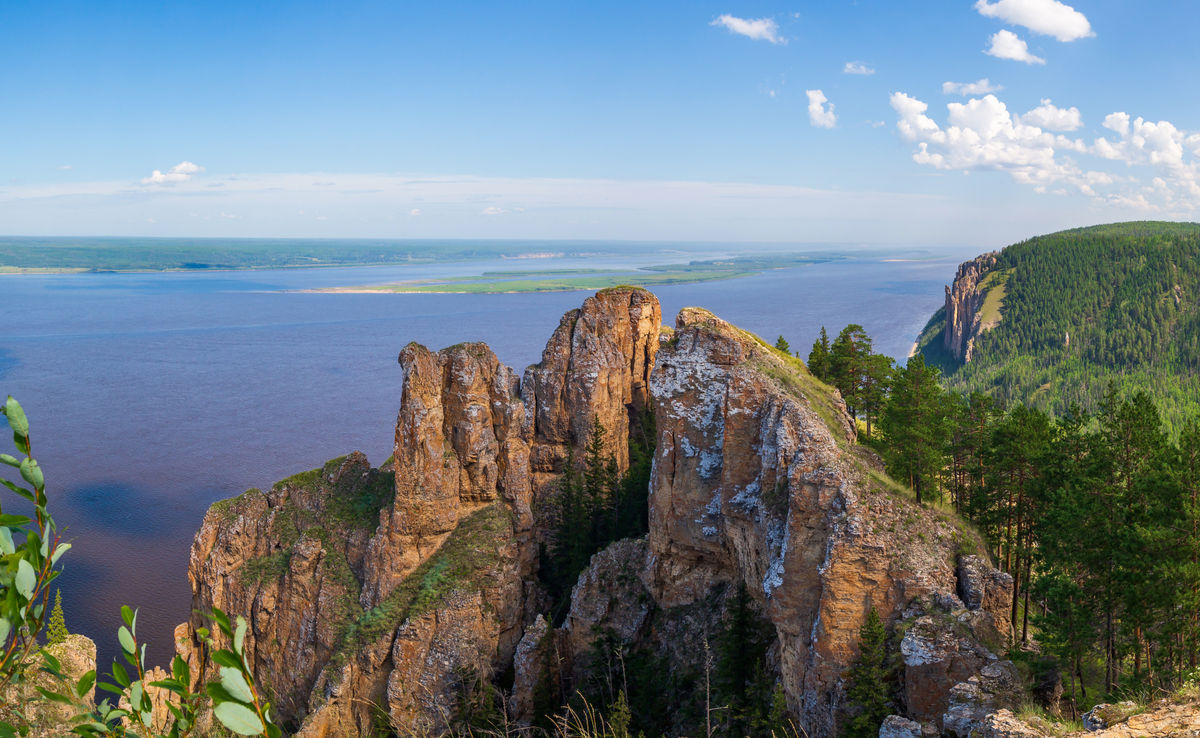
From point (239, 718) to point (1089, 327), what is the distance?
173 m

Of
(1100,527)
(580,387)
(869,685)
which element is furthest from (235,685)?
(580,387)

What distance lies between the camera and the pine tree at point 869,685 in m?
21.5

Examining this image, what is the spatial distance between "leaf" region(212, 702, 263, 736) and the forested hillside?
4699 inches

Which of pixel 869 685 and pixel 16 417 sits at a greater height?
pixel 16 417

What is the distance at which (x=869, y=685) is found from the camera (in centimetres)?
2186

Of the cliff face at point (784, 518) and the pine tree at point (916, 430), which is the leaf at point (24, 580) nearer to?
the cliff face at point (784, 518)

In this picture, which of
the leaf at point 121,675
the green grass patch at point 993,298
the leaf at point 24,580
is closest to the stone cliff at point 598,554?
the leaf at point 121,675

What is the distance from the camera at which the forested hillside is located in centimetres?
11769

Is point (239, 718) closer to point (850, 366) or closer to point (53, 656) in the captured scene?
point (53, 656)

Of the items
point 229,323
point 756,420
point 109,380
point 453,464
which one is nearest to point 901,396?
point 756,420

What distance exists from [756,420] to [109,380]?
13534cm

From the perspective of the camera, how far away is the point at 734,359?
32.1 m

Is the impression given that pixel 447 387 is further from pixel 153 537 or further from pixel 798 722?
pixel 153 537

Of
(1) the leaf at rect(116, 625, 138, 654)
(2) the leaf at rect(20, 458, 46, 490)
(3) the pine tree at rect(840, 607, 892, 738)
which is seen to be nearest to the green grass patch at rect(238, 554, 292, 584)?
(3) the pine tree at rect(840, 607, 892, 738)
